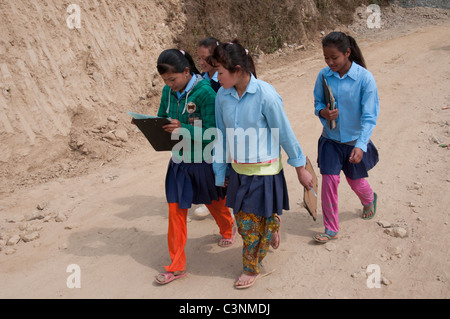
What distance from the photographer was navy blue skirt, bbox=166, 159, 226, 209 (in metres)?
3.65

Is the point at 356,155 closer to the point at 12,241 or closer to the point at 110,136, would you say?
the point at 12,241

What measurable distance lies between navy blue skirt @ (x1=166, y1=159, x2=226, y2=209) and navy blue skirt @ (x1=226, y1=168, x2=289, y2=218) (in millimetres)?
328

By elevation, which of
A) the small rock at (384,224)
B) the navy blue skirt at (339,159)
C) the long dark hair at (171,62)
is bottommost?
the small rock at (384,224)

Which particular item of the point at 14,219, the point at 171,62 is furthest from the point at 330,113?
the point at 14,219

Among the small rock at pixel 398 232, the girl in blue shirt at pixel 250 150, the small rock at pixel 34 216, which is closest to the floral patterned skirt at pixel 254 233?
the girl in blue shirt at pixel 250 150

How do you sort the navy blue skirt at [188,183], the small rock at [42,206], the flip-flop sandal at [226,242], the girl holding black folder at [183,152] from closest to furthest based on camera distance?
1. the girl holding black folder at [183,152]
2. the navy blue skirt at [188,183]
3. the flip-flop sandal at [226,242]
4. the small rock at [42,206]

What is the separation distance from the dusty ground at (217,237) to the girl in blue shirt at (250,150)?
0.50 metres

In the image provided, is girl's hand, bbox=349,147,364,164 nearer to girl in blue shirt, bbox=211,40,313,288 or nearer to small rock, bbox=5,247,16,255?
girl in blue shirt, bbox=211,40,313,288

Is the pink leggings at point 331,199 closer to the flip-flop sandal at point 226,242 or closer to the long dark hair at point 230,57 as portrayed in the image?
the flip-flop sandal at point 226,242

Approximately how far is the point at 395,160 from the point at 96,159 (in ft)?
13.1

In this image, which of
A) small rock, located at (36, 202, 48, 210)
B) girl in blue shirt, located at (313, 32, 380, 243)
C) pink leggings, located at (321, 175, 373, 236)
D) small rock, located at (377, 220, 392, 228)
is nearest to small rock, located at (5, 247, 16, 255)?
small rock, located at (36, 202, 48, 210)

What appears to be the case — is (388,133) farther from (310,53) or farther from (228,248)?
(310,53)

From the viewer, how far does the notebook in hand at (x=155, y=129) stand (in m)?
3.29

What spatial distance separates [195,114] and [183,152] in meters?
0.32
